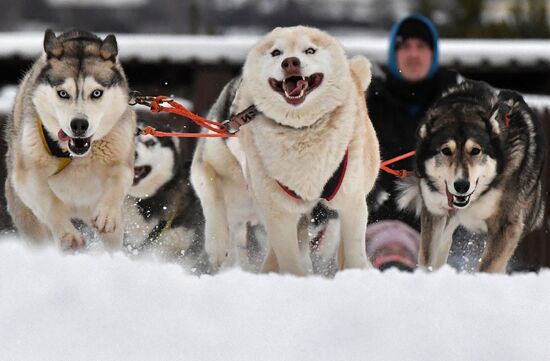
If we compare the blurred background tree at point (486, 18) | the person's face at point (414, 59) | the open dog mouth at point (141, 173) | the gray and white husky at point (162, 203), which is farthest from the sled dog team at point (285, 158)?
the blurred background tree at point (486, 18)

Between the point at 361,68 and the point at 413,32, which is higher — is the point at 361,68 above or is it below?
above

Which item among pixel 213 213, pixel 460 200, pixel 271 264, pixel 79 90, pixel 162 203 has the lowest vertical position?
pixel 162 203

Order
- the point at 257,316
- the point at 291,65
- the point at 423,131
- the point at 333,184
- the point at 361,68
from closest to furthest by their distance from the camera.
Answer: the point at 257,316 → the point at 291,65 → the point at 333,184 → the point at 361,68 → the point at 423,131

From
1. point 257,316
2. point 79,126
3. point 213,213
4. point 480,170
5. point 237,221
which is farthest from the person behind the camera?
point 237,221

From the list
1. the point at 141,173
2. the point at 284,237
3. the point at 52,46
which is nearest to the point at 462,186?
the point at 284,237

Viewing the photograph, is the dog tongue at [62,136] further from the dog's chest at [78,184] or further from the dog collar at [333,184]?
the dog collar at [333,184]

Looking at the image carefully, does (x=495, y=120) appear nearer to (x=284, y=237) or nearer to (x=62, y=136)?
(x=284, y=237)

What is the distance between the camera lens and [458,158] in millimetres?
4098

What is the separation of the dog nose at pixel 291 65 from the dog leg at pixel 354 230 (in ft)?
1.75

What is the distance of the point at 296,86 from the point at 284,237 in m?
0.54

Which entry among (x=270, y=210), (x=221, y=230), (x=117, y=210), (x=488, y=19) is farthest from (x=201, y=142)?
(x=488, y=19)

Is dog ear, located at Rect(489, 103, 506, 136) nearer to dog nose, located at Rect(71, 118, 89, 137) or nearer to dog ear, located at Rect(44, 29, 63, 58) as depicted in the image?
dog nose, located at Rect(71, 118, 89, 137)

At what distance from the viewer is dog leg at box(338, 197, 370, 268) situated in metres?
3.45

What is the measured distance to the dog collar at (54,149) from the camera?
3.92 metres
